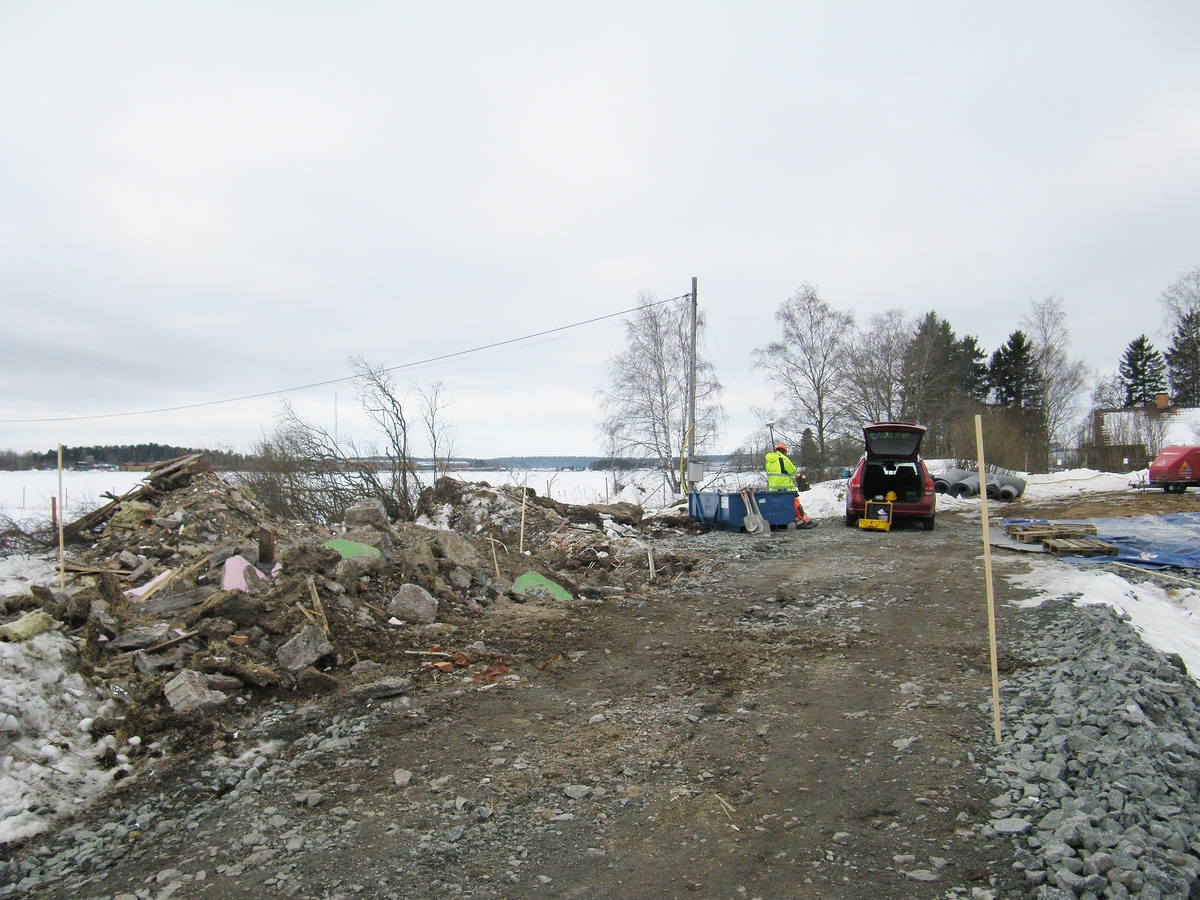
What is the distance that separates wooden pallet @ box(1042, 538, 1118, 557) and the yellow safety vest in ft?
16.7

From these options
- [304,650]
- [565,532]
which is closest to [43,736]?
[304,650]

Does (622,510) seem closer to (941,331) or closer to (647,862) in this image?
(647,862)

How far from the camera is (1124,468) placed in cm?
3584

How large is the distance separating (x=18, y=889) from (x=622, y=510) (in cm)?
1498

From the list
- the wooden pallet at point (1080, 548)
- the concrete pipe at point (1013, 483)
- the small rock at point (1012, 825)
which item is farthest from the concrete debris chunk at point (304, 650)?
the concrete pipe at point (1013, 483)

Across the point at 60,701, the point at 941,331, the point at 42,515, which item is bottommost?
the point at 60,701

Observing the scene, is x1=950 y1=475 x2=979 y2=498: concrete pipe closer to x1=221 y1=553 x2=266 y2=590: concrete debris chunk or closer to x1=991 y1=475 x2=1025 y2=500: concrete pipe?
x1=991 y1=475 x2=1025 y2=500: concrete pipe

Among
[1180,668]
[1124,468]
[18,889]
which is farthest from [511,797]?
[1124,468]

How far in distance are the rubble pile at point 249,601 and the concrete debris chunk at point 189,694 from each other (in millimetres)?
10

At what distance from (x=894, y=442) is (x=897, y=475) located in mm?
763

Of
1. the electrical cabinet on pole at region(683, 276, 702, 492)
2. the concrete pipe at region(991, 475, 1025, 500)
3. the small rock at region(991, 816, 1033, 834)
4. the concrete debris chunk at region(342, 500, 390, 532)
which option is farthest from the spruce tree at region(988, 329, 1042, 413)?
the small rock at region(991, 816, 1033, 834)

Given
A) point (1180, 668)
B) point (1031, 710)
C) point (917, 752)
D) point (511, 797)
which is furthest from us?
point (1180, 668)

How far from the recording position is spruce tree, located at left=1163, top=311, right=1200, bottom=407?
37.2 metres

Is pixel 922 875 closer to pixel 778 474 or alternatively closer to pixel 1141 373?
pixel 778 474
